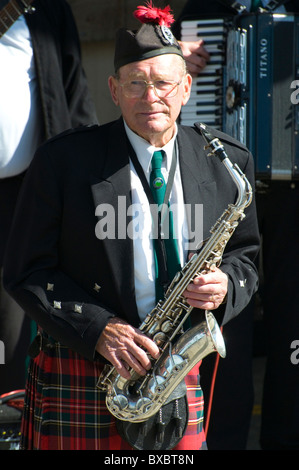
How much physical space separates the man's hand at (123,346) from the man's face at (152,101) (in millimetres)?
744

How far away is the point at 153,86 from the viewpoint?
10.1ft

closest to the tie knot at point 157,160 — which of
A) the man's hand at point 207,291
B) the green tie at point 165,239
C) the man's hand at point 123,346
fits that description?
the green tie at point 165,239

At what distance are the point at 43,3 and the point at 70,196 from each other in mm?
1588

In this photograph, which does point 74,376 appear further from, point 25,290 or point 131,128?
point 131,128

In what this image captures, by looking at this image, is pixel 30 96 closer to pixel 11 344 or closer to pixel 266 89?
pixel 266 89

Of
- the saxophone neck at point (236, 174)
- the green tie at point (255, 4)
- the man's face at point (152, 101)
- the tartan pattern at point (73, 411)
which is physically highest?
the green tie at point (255, 4)

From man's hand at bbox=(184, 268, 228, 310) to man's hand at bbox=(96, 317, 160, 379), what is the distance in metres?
0.23

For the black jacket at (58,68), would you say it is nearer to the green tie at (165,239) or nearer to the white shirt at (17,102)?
the white shirt at (17,102)

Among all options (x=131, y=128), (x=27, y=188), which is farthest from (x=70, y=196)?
(x=131, y=128)

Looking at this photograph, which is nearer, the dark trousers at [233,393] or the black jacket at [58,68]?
the black jacket at [58,68]

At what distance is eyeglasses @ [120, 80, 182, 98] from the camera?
10.1 feet

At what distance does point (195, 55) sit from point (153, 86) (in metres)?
1.11

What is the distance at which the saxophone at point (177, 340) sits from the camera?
3016 mm

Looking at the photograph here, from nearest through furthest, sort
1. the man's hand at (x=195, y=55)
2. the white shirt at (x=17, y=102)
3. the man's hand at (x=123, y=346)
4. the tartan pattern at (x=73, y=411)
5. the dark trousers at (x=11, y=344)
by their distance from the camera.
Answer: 1. the man's hand at (x=123, y=346)
2. the tartan pattern at (x=73, y=411)
3. the white shirt at (x=17, y=102)
4. the man's hand at (x=195, y=55)
5. the dark trousers at (x=11, y=344)
